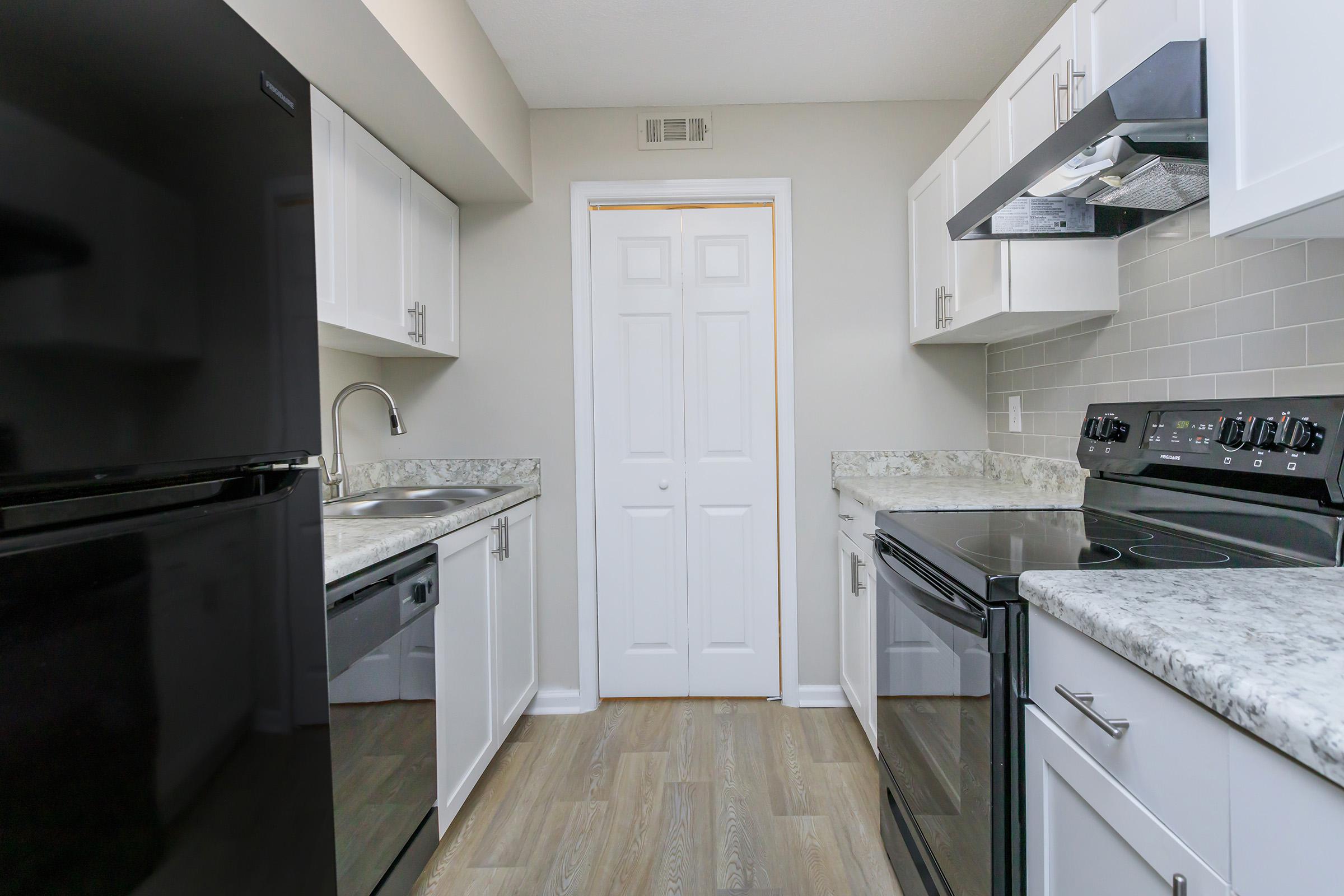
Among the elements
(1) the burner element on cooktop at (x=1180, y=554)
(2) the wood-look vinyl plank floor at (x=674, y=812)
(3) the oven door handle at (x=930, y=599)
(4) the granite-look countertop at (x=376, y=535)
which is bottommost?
(2) the wood-look vinyl plank floor at (x=674, y=812)

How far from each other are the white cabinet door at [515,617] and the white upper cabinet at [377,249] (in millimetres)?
757

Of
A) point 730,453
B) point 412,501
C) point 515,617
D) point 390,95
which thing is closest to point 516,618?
point 515,617

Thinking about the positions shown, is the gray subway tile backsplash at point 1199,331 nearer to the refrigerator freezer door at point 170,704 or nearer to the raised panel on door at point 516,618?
the refrigerator freezer door at point 170,704

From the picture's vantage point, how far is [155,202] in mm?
576

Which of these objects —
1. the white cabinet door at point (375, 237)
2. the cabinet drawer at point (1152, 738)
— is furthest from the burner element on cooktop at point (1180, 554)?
the white cabinet door at point (375, 237)

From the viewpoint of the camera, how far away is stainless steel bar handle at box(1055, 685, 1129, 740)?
0.80 meters

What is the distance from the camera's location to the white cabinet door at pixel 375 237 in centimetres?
190

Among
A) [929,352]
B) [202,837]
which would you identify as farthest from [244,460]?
[929,352]

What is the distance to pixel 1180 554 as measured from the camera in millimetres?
1163

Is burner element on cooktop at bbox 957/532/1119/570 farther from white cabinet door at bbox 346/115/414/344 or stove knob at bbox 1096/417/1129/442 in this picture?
white cabinet door at bbox 346/115/414/344

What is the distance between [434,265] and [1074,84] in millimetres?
2103

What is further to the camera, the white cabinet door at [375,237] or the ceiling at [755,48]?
the ceiling at [755,48]

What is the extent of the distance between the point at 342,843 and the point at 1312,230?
78.4 inches

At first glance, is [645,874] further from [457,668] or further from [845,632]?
[845,632]
